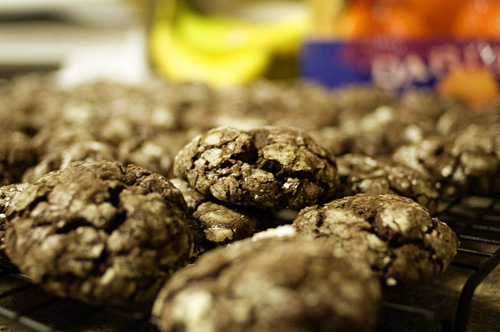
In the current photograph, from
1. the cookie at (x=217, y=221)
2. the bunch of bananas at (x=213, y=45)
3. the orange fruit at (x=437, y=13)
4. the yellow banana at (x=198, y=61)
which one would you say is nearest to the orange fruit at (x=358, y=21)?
the orange fruit at (x=437, y=13)

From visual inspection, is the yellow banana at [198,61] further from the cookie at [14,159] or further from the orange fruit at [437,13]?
the cookie at [14,159]

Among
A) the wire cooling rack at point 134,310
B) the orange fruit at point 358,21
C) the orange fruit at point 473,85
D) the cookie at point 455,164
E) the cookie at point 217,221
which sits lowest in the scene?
the wire cooling rack at point 134,310

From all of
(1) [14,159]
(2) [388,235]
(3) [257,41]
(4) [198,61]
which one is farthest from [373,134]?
(4) [198,61]

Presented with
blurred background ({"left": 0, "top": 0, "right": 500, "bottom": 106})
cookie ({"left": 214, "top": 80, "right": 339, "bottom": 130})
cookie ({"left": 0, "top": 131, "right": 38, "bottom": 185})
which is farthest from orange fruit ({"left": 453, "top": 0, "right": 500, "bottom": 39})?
cookie ({"left": 0, "top": 131, "right": 38, "bottom": 185})

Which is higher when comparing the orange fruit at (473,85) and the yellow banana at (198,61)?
the orange fruit at (473,85)

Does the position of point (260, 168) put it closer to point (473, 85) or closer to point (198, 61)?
point (473, 85)

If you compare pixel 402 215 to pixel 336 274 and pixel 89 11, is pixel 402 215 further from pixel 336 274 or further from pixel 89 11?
pixel 89 11

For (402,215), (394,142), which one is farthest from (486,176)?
(402,215)
